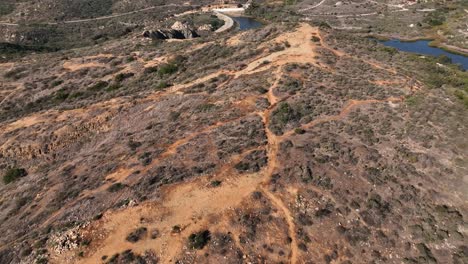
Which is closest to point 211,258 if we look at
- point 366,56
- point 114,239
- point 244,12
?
point 114,239

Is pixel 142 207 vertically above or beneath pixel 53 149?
above

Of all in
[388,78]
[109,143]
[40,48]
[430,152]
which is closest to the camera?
[430,152]

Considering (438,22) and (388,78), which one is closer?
(388,78)

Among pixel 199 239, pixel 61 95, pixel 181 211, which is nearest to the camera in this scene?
pixel 199 239

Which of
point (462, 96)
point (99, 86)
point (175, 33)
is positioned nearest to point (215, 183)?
point (462, 96)

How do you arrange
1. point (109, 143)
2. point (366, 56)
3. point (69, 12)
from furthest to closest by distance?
point (69, 12), point (366, 56), point (109, 143)

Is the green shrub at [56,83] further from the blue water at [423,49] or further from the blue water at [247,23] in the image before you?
the blue water at [423,49]

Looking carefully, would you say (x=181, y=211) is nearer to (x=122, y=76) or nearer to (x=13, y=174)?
(x=13, y=174)

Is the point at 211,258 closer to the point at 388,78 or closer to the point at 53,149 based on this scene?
the point at 53,149
